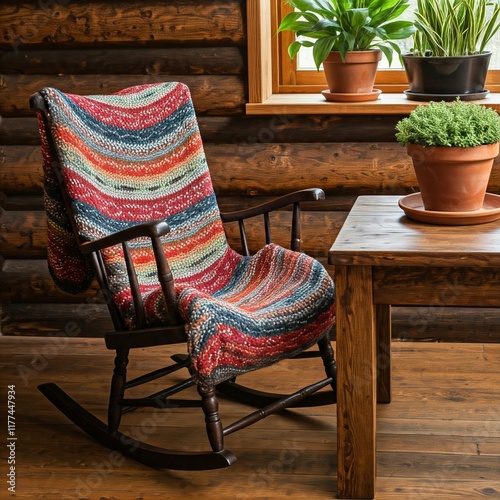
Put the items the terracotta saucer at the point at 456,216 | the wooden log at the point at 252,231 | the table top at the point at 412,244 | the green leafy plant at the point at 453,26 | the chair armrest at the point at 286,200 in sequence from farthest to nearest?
the wooden log at the point at 252,231
the green leafy plant at the point at 453,26
the chair armrest at the point at 286,200
the terracotta saucer at the point at 456,216
the table top at the point at 412,244

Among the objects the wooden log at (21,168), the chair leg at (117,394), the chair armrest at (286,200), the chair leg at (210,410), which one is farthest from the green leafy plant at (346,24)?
the chair leg at (210,410)

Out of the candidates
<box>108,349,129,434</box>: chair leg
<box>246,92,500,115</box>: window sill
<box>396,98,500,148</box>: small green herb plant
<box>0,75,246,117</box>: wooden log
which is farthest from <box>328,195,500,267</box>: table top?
<box>0,75,246,117</box>: wooden log

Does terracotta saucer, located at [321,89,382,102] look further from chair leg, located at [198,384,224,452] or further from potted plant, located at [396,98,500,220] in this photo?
chair leg, located at [198,384,224,452]

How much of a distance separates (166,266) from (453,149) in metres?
0.79

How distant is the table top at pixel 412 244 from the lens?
2006mm

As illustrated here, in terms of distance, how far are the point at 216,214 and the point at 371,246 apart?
34.2 inches

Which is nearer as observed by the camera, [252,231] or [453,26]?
[453,26]

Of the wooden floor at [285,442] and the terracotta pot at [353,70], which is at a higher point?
the terracotta pot at [353,70]

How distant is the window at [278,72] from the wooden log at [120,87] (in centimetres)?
9

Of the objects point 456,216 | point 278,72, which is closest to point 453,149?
point 456,216

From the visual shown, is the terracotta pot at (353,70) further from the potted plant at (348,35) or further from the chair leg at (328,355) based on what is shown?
the chair leg at (328,355)

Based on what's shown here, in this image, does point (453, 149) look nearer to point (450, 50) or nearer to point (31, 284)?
point (450, 50)

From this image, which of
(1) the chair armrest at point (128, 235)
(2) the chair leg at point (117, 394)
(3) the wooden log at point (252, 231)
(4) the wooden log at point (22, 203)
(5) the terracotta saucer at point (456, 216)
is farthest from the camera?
(4) the wooden log at point (22, 203)

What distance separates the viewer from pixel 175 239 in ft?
9.16
